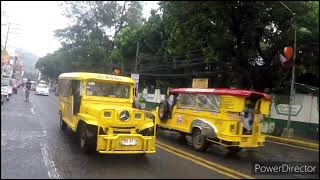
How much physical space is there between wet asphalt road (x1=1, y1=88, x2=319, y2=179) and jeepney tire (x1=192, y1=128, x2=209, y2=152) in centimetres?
20

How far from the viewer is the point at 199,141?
47.1 feet

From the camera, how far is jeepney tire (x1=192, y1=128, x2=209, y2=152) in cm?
1407

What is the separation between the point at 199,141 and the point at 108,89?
10.4 feet

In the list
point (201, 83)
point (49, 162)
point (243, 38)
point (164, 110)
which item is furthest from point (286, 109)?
point (49, 162)

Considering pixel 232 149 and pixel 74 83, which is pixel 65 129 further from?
pixel 232 149

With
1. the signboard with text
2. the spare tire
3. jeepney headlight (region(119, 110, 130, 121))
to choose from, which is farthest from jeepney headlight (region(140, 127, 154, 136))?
the signboard with text

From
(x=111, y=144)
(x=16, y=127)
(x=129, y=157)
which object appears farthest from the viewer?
(x=16, y=127)

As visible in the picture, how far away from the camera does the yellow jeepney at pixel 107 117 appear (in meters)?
11.3

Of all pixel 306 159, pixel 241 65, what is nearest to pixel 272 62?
pixel 241 65

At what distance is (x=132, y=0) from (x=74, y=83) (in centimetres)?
578

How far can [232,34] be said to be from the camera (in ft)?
86.5

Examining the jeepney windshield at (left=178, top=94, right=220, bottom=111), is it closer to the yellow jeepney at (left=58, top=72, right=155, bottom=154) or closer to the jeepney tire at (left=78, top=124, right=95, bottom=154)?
the yellow jeepney at (left=58, top=72, right=155, bottom=154)

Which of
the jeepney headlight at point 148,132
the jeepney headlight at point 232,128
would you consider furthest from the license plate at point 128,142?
the jeepney headlight at point 232,128

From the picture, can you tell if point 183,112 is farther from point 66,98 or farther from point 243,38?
point 243,38
